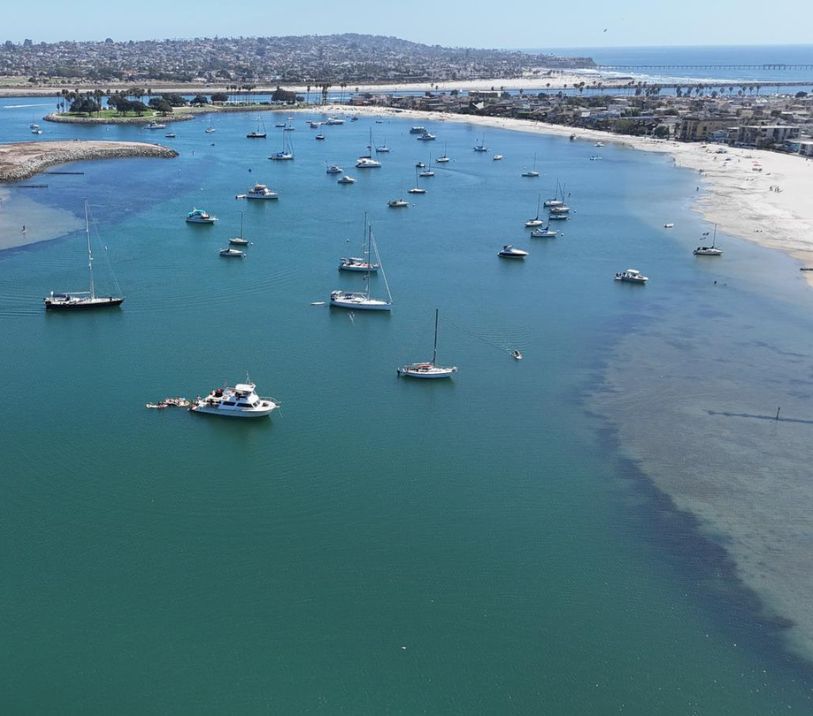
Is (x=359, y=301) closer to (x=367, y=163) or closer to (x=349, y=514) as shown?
(x=349, y=514)

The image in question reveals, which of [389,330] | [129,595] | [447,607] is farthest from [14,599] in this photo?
[389,330]

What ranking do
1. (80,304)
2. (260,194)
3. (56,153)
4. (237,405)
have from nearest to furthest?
(237,405)
(80,304)
(260,194)
(56,153)

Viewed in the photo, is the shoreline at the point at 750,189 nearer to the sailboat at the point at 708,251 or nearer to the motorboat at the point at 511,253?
the sailboat at the point at 708,251

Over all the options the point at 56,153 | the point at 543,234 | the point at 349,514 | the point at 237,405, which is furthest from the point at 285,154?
the point at 349,514

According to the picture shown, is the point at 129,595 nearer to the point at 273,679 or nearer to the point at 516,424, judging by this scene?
the point at 273,679

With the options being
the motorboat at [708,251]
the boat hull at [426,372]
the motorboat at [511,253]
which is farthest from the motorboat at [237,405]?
the motorboat at [708,251]
